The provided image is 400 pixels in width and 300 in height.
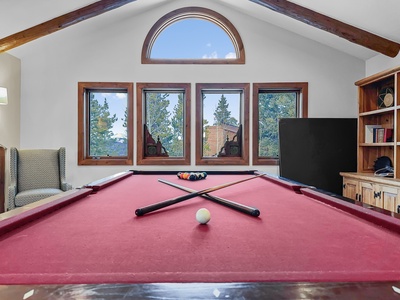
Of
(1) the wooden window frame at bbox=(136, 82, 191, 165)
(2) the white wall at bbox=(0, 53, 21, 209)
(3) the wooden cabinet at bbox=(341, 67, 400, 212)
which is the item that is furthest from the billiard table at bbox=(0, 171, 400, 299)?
(2) the white wall at bbox=(0, 53, 21, 209)

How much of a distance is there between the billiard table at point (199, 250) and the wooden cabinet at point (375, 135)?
189 cm

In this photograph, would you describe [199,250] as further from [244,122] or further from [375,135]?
[244,122]

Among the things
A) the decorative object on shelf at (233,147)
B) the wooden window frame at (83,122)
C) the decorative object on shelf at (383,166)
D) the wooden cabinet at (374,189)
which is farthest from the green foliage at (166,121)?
the decorative object on shelf at (383,166)

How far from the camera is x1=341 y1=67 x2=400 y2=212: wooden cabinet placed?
2801 millimetres

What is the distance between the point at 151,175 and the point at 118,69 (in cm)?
211

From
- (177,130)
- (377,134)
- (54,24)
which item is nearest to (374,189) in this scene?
(377,134)

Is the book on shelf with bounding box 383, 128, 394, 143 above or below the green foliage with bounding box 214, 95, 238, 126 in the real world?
below

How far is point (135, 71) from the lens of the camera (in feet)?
13.4

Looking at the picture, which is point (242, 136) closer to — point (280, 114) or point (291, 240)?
point (280, 114)

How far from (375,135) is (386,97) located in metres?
0.46

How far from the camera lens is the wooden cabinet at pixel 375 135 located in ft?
9.19

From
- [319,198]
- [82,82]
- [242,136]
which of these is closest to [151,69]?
A: [82,82]

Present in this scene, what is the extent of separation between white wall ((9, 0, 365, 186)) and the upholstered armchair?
0.37 m

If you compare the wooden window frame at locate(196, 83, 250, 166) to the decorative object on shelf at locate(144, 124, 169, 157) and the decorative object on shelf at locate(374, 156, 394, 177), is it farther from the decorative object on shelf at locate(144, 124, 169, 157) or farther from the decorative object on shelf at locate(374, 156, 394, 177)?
the decorative object on shelf at locate(374, 156, 394, 177)
